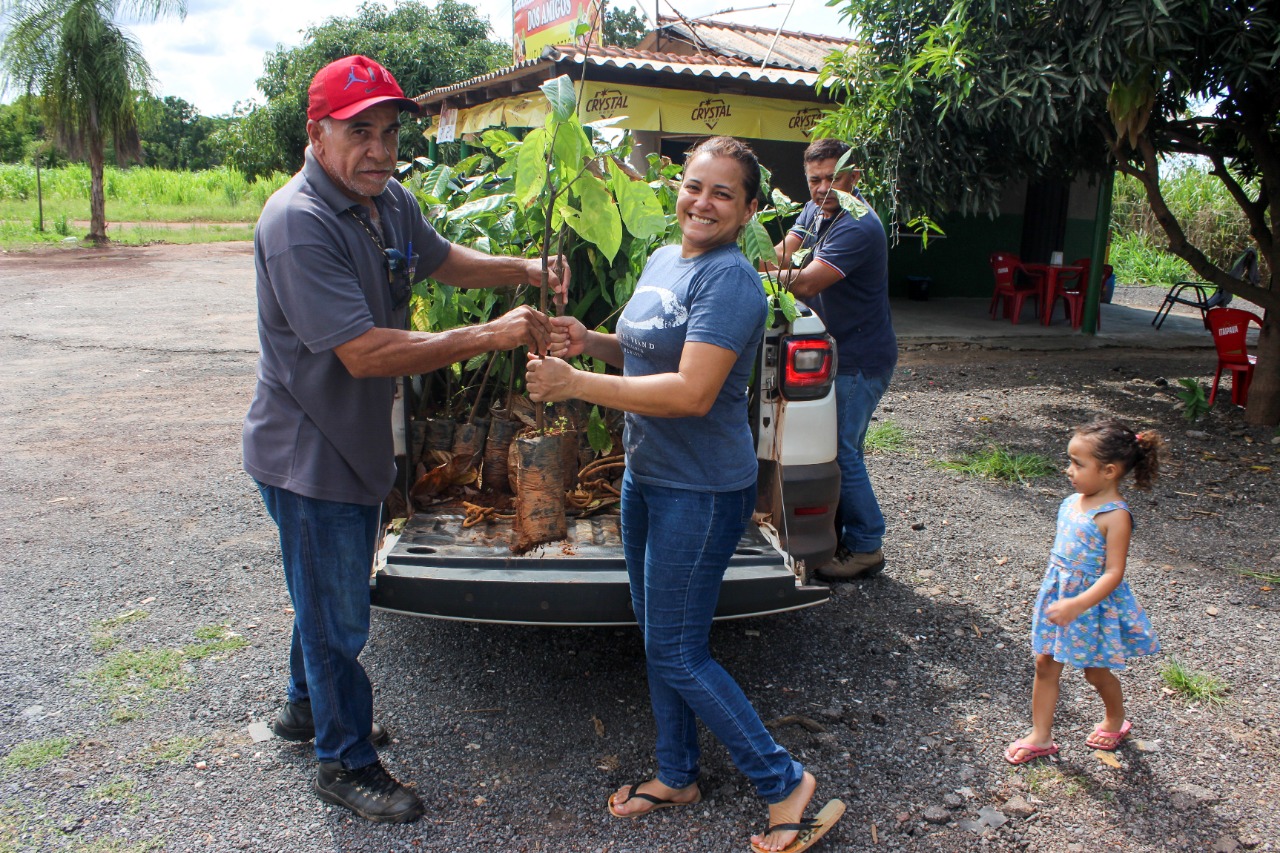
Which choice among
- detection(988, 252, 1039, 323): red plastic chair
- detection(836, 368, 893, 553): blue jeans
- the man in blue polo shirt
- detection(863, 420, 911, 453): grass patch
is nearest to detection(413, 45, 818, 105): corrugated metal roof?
detection(988, 252, 1039, 323): red plastic chair

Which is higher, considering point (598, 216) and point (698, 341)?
point (598, 216)

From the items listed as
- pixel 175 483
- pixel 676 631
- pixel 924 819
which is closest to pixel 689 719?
pixel 676 631

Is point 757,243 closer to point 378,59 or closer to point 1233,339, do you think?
point 1233,339

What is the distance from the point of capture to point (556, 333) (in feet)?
8.59

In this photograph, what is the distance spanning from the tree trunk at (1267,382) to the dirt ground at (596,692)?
174cm

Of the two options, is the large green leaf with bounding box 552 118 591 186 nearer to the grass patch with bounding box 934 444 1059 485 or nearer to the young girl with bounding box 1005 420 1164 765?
the young girl with bounding box 1005 420 1164 765

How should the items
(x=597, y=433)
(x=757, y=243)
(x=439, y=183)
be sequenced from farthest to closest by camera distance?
1. (x=439, y=183)
2. (x=597, y=433)
3. (x=757, y=243)

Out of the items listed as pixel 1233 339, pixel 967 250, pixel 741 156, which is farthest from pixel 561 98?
pixel 967 250

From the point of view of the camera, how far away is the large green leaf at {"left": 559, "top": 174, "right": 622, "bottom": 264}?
2.88 m

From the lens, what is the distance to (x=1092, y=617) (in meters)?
3.02

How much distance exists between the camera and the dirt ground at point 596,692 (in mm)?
→ 2762

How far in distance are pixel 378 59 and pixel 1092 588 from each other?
2443 cm

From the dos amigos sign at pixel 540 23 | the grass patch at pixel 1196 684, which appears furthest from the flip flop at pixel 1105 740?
the dos amigos sign at pixel 540 23

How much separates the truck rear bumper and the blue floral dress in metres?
0.75
